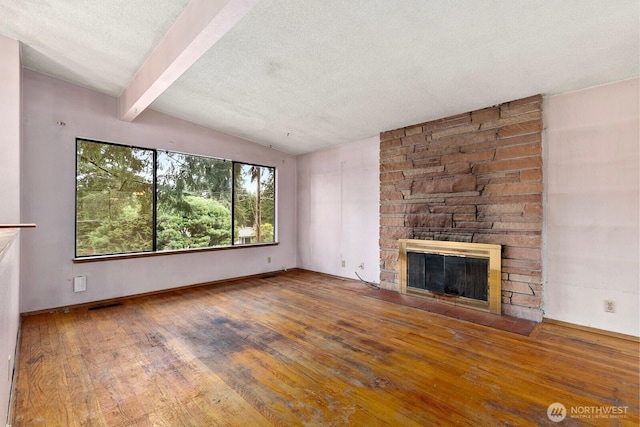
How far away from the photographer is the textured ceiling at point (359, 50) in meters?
2.14

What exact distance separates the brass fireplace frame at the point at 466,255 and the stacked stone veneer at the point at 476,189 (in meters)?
0.08

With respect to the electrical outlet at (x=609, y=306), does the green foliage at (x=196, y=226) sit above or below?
above

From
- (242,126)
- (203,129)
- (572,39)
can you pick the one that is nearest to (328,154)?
(242,126)

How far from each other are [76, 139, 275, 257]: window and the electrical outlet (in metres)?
5.10

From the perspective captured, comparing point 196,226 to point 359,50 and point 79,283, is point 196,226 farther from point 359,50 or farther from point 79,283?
point 359,50

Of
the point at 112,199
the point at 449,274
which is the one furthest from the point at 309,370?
the point at 112,199

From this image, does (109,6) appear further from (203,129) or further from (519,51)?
(519,51)

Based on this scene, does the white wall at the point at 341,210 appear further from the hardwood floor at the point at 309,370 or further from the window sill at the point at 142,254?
the hardwood floor at the point at 309,370

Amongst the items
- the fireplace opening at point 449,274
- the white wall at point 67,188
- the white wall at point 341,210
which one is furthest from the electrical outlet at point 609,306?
the white wall at point 67,188

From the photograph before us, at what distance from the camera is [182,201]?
15.4 ft

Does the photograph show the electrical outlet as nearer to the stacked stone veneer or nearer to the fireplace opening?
the stacked stone veneer

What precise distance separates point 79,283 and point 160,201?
4.87ft

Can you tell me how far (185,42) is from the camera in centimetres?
232

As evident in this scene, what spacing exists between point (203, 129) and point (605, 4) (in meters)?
5.00
